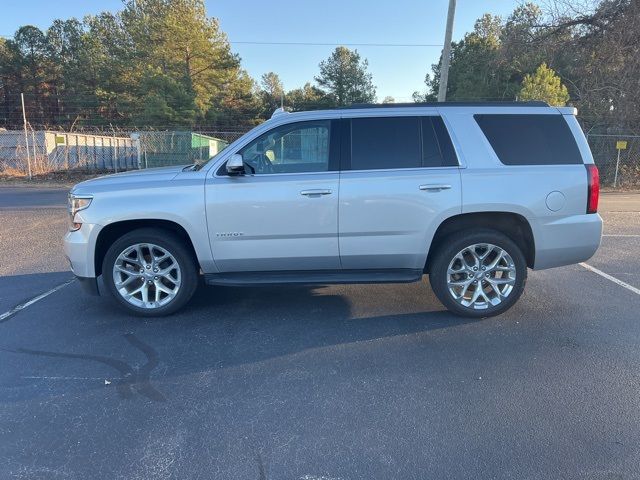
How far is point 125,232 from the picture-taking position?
15.2ft

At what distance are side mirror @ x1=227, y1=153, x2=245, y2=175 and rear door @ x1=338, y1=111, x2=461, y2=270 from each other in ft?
3.10

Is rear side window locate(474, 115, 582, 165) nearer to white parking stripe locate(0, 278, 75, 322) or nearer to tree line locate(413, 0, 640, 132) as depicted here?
white parking stripe locate(0, 278, 75, 322)

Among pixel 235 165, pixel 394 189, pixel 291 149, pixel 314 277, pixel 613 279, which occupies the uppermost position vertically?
pixel 291 149

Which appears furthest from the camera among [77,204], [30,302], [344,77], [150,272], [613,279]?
[344,77]

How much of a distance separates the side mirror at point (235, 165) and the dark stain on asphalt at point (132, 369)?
67.6 inches

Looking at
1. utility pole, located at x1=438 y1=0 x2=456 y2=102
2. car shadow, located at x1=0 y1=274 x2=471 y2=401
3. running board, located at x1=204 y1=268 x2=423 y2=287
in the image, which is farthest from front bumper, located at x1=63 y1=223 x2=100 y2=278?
utility pole, located at x1=438 y1=0 x2=456 y2=102

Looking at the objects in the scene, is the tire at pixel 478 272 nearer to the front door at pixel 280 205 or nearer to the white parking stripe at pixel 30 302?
the front door at pixel 280 205

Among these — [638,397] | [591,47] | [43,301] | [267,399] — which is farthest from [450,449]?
[591,47]

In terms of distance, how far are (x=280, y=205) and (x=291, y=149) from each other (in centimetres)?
Result: 60

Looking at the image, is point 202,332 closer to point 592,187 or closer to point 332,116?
point 332,116

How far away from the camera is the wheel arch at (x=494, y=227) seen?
447cm

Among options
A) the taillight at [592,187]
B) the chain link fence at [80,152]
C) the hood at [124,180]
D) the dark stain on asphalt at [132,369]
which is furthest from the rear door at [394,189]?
the chain link fence at [80,152]

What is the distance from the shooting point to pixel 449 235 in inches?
178

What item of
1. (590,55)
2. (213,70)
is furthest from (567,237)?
(213,70)
